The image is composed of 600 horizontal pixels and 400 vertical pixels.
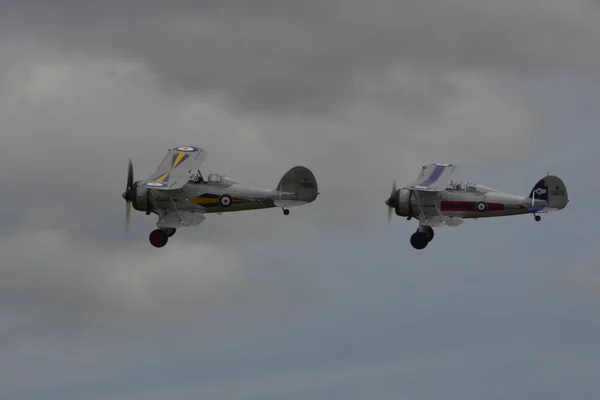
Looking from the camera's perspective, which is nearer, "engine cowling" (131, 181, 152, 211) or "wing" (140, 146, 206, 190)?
Result: "wing" (140, 146, 206, 190)

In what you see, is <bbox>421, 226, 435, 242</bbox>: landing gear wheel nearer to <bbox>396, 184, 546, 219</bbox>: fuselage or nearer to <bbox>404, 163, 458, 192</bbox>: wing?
<bbox>396, 184, 546, 219</bbox>: fuselage

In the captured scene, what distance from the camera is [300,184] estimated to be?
8675 centimetres

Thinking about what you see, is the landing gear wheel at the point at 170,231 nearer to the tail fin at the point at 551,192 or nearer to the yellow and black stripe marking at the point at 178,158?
the yellow and black stripe marking at the point at 178,158

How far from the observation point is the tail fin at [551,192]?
87.6 meters

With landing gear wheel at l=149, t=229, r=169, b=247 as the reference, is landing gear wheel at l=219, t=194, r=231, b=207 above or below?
above

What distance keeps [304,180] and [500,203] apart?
945 cm

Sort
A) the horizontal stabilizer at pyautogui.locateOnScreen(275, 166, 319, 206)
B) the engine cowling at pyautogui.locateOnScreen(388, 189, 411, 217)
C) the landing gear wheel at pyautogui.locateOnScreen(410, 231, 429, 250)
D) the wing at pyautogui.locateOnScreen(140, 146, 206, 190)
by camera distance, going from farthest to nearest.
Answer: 1. the landing gear wheel at pyautogui.locateOnScreen(410, 231, 429, 250)
2. the engine cowling at pyautogui.locateOnScreen(388, 189, 411, 217)
3. the horizontal stabilizer at pyautogui.locateOnScreen(275, 166, 319, 206)
4. the wing at pyautogui.locateOnScreen(140, 146, 206, 190)

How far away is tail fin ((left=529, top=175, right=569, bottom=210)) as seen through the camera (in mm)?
87562

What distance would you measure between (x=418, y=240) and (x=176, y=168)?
12309mm

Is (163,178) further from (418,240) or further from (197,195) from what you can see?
(418,240)

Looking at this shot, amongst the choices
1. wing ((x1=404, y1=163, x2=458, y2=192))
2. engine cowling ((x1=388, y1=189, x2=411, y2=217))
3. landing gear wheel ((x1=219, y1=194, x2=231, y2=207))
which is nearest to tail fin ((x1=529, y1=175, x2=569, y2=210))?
wing ((x1=404, y1=163, x2=458, y2=192))

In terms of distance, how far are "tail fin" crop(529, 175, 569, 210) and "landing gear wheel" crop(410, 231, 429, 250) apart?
5.58m

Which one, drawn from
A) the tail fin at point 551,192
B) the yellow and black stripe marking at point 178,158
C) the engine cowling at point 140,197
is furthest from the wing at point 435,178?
the engine cowling at point 140,197

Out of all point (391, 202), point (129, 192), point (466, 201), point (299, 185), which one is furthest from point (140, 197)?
point (466, 201)
